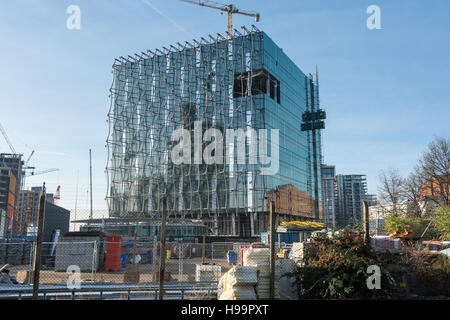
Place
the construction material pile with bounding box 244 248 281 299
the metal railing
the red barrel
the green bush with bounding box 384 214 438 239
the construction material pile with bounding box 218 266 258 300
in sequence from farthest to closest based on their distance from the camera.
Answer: the red barrel
the green bush with bounding box 384 214 438 239
the metal railing
the construction material pile with bounding box 244 248 281 299
the construction material pile with bounding box 218 266 258 300

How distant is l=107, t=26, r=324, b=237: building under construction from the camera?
69562mm

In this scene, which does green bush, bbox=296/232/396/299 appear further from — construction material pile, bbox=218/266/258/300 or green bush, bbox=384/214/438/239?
green bush, bbox=384/214/438/239

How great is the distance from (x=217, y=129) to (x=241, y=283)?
6301 cm

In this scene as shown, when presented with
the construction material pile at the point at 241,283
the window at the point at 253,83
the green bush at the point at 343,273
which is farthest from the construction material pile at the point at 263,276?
the window at the point at 253,83

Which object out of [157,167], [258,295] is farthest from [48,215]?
[157,167]

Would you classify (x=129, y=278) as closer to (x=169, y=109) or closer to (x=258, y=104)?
(x=258, y=104)

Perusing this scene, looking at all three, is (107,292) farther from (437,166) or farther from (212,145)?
(212,145)

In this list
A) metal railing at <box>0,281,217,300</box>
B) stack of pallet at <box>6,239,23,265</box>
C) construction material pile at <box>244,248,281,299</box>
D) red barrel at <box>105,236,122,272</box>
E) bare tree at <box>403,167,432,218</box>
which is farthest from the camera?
bare tree at <box>403,167,432,218</box>

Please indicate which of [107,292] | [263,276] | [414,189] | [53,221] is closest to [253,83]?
[414,189]

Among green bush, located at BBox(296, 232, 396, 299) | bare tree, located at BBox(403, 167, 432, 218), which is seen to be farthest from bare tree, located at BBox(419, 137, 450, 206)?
green bush, located at BBox(296, 232, 396, 299)

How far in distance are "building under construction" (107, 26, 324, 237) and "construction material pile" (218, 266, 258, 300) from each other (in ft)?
180

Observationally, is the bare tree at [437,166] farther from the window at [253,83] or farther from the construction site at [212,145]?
the window at [253,83]

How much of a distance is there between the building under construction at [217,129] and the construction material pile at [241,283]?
54.9 metres

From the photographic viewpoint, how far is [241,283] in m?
10.1
